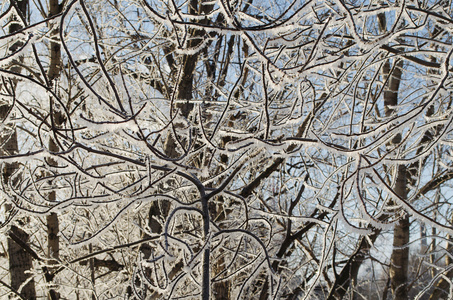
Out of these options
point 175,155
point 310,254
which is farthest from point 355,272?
point 175,155

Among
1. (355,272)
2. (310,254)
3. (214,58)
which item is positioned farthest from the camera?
(214,58)

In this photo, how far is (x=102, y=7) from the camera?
3.81 metres

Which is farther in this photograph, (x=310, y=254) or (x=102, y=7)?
(x=102, y=7)

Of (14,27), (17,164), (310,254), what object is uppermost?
(14,27)

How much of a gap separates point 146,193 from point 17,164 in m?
2.98

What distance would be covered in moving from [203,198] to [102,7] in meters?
3.30

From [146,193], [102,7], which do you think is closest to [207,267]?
[146,193]

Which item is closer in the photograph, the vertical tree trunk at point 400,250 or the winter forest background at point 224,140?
A: the winter forest background at point 224,140

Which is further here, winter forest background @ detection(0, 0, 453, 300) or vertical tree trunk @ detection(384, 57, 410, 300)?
vertical tree trunk @ detection(384, 57, 410, 300)

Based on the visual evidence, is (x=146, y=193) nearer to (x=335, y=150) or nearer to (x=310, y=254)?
(x=335, y=150)

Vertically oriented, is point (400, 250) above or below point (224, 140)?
below

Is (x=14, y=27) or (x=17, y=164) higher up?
(x=14, y=27)

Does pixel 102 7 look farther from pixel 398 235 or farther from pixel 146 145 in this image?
pixel 398 235

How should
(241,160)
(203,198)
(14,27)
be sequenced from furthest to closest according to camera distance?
1. (14,27)
2. (241,160)
3. (203,198)
